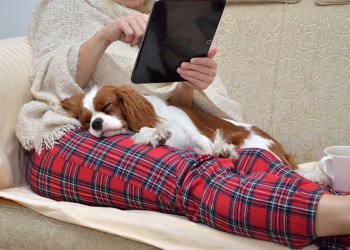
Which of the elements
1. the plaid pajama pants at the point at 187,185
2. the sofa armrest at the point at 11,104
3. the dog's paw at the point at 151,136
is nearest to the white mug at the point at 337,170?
the plaid pajama pants at the point at 187,185

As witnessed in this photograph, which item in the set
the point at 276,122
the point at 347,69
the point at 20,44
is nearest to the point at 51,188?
Answer: the point at 20,44

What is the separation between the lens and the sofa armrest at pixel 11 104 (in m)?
1.39

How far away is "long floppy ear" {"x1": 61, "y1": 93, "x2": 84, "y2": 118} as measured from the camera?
4.84 ft

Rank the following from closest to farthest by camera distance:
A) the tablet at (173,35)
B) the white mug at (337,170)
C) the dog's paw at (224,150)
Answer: the white mug at (337,170), the tablet at (173,35), the dog's paw at (224,150)

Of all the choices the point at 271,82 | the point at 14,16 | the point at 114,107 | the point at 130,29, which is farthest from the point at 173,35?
the point at 14,16

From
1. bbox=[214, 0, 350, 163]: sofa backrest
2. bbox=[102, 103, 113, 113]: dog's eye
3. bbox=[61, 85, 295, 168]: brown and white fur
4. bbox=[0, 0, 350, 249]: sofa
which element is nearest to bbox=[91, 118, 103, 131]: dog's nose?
bbox=[61, 85, 295, 168]: brown and white fur

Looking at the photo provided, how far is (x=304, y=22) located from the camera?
1.87 meters

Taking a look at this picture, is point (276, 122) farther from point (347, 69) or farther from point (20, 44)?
point (20, 44)

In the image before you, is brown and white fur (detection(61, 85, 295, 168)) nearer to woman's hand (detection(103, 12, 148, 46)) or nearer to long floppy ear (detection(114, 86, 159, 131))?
long floppy ear (detection(114, 86, 159, 131))

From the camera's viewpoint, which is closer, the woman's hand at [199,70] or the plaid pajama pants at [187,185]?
the plaid pajama pants at [187,185]

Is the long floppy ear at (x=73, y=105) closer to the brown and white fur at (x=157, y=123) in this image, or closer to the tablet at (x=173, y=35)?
the brown and white fur at (x=157, y=123)

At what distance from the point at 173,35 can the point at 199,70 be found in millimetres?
176

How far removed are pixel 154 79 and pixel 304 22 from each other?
2.43 ft

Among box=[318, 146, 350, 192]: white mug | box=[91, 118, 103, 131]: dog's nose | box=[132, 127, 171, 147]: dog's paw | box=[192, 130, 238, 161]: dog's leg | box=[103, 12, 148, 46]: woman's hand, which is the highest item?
box=[103, 12, 148, 46]: woman's hand
